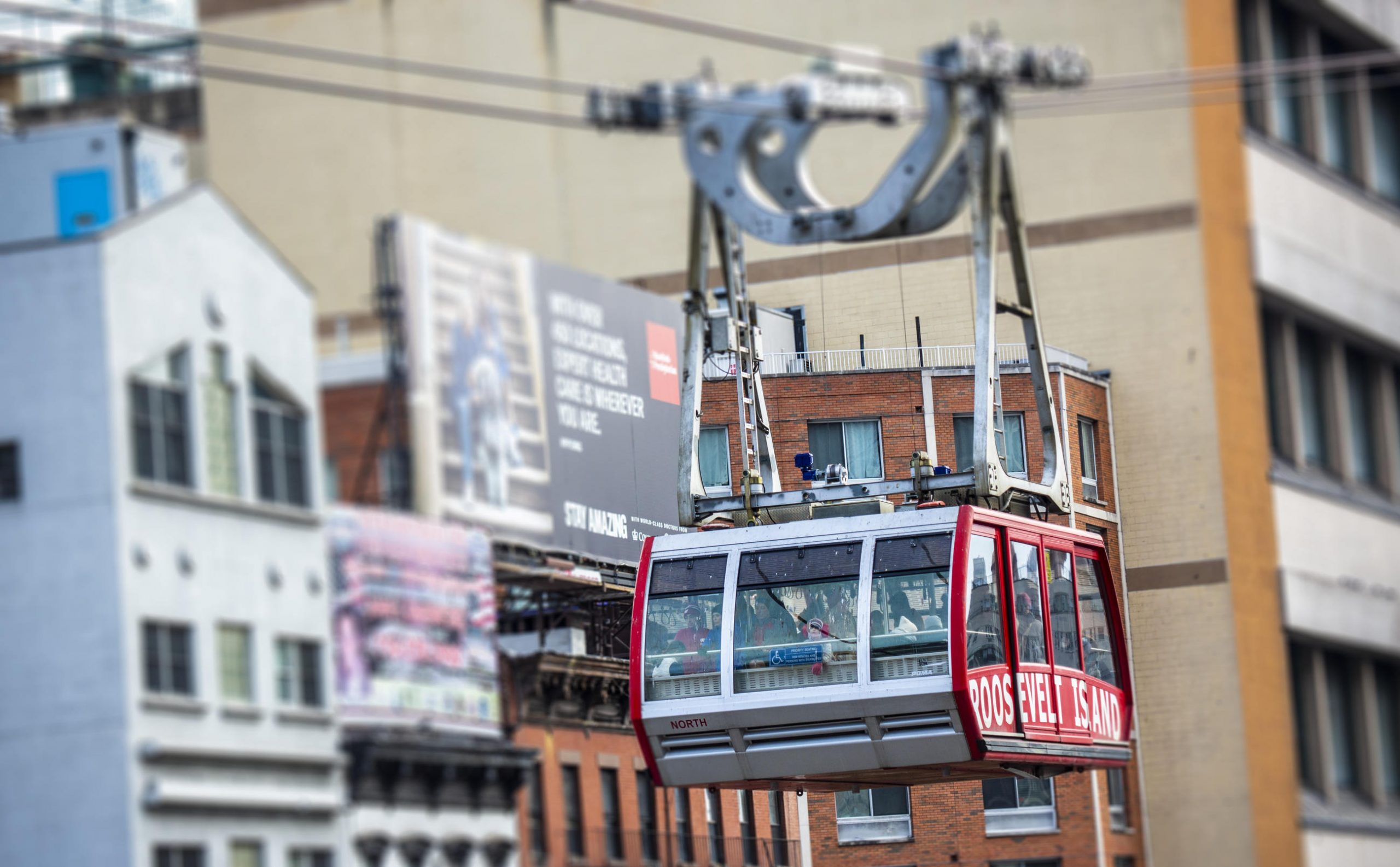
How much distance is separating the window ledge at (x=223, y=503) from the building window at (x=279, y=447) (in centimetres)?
11

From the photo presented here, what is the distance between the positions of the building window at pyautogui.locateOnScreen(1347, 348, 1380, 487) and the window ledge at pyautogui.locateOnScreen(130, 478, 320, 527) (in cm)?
1429

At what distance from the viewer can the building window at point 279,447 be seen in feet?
99.5

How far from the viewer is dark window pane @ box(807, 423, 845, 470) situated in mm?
23625

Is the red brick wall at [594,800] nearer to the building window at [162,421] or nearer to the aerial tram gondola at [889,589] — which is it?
the building window at [162,421]

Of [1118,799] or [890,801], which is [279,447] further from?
[1118,799]

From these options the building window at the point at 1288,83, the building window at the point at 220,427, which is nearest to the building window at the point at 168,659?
the building window at the point at 220,427

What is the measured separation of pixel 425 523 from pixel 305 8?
307 inches

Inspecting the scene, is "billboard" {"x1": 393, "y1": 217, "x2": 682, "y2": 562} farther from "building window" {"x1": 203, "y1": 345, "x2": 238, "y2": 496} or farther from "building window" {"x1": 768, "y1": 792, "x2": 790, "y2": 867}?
"building window" {"x1": 203, "y1": 345, "x2": 238, "y2": 496}

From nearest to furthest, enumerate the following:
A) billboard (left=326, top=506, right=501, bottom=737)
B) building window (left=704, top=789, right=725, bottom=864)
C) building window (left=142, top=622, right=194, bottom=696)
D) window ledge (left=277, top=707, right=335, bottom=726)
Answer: building window (left=142, top=622, right=194, bottom=696) → window ledge (left=277, top=707, right=335, bottom=726) → billboard (left=326, top=506, right=501, bottom=737) → building window (left=704, top=789, right=725, bottom=864)

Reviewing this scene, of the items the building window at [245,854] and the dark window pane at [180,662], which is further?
the dark window pane at [180,662]

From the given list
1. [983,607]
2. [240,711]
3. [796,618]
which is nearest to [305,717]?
[240,711]

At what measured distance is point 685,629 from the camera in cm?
1827

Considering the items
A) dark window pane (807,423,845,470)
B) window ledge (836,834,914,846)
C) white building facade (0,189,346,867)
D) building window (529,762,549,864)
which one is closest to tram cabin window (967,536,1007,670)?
dark window pane (807,423,845,470)

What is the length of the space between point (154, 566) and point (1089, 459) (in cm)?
1020
